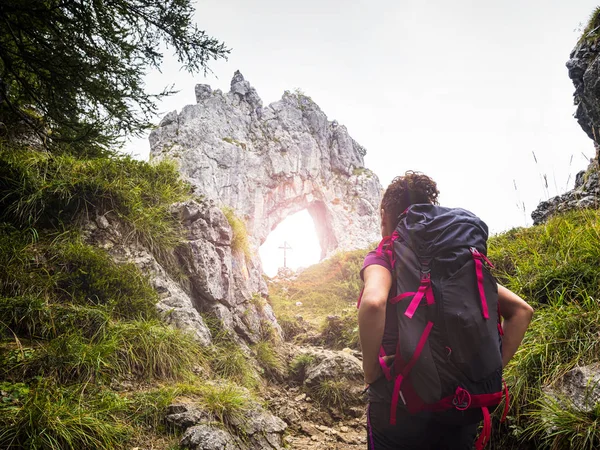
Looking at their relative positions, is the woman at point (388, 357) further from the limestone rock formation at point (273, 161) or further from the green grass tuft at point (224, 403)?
the limestone rock formation at point (273, 161)

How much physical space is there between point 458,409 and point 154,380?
2.82 m

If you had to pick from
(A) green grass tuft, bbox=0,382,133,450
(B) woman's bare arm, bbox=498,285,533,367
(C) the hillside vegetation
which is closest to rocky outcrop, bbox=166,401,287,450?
(A) green grass tuft, bbox=0,382,133,450

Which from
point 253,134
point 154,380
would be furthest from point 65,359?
point 253,134

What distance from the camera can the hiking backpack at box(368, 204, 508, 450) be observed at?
130 cm

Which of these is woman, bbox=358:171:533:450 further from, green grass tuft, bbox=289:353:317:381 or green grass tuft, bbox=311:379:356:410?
green grass tuft, bbox=289:353:317:381

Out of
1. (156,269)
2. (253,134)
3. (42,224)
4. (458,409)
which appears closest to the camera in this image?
(458,409)

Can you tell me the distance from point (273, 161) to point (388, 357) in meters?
26.3

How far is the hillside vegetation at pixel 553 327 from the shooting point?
2121 mm

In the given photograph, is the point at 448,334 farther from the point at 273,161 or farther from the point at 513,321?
the point at 273,161

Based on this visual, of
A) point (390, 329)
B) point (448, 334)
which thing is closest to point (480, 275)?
point (448, 334)

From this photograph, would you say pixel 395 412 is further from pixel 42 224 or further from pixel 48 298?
pixel 42 224

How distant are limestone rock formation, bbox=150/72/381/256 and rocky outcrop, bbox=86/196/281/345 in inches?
646

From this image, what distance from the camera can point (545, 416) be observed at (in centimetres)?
220

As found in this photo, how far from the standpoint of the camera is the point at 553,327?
2.73 m
